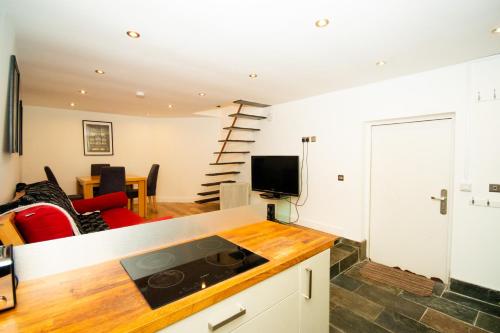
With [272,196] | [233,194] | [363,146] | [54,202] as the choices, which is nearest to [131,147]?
[233,194]

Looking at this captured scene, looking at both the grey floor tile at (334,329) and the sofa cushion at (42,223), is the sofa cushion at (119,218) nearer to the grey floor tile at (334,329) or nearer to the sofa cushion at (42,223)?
the sofa cushion at (42,223)

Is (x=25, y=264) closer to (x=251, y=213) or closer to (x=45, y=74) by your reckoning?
(x=251, y=213)

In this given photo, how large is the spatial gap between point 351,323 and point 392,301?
613mm

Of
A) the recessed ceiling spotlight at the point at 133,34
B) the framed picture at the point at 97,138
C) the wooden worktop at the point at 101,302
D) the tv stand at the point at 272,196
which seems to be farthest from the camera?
the framed picture at the point at 97,138

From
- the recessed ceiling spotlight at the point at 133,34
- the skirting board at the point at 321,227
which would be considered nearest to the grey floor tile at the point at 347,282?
the skirting board at the point at 321,227

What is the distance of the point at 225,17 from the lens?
1.64m

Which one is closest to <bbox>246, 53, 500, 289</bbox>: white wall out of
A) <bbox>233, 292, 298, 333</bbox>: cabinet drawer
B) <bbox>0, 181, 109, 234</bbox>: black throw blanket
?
<bbox>233, 292, 298, 333</bbox>: cabinet drawer

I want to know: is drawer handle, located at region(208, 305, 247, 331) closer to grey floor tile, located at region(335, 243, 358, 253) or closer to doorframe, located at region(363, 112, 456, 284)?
grey floor tile, located at region(335, 243, 358, 253)

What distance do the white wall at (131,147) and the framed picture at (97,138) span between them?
0.10 meters

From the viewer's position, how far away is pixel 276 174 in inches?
163

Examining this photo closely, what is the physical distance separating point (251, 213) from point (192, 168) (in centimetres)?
495

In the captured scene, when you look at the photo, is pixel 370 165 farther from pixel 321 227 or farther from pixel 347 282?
pixel 347 282

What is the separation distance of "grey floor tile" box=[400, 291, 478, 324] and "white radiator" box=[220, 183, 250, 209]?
307 cm

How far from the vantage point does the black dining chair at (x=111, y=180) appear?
4.15m
